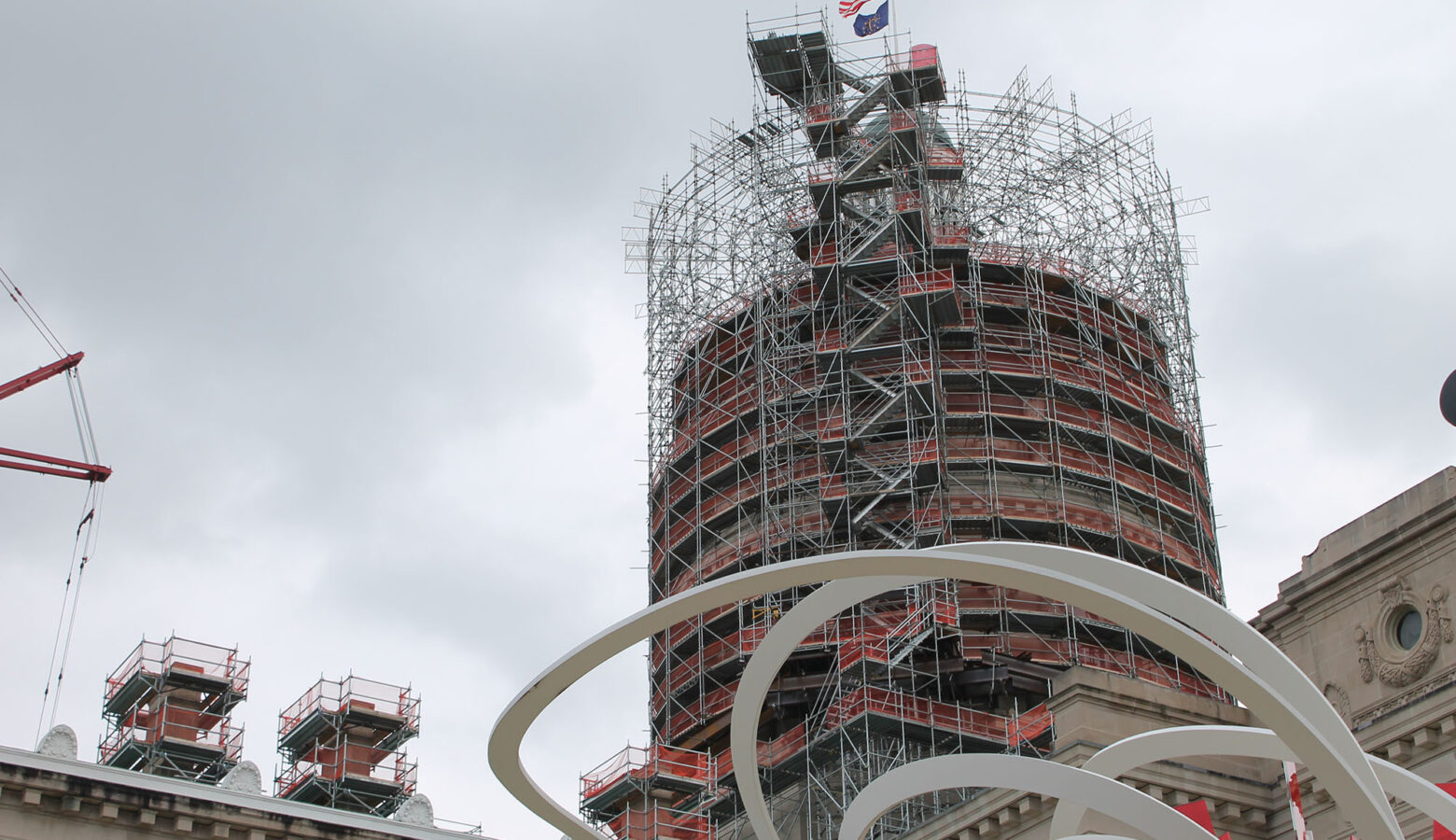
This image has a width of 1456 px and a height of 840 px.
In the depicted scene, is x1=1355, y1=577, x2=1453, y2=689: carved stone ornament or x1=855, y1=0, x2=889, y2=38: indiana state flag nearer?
x1=1355, y1=577, x2=1453, y2=689: carved stone ornament

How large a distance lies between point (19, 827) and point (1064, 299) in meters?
34.0

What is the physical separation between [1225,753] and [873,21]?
45.7 metres

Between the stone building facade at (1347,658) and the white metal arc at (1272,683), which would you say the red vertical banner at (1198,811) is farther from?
the white metal arc at (1272,683)

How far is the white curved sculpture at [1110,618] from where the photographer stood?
15.2 m

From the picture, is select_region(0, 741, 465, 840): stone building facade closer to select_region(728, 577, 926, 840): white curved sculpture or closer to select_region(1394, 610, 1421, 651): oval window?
select_region(728, 577, 926, 840): white curved sculpture

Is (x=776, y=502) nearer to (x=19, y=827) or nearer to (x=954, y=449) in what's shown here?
(x=954, y=449)

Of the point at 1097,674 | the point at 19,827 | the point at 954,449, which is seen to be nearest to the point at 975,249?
the point at 954,449

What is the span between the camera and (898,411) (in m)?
53.8

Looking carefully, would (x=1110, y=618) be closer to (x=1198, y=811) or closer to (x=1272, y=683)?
(x=1272, y=683)

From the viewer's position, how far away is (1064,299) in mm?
57281

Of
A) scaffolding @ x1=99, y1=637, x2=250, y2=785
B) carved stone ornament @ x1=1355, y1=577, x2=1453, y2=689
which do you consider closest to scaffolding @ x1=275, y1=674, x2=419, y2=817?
scaffolding @ x1=99, y1=637, x2=250, y2=785

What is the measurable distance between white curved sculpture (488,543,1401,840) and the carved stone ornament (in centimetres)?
1736

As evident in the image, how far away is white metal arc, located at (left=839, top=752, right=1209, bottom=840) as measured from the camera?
19.0 m

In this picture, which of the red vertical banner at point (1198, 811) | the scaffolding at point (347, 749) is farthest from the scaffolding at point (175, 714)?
the red vertical banner at point (1198, 811)
